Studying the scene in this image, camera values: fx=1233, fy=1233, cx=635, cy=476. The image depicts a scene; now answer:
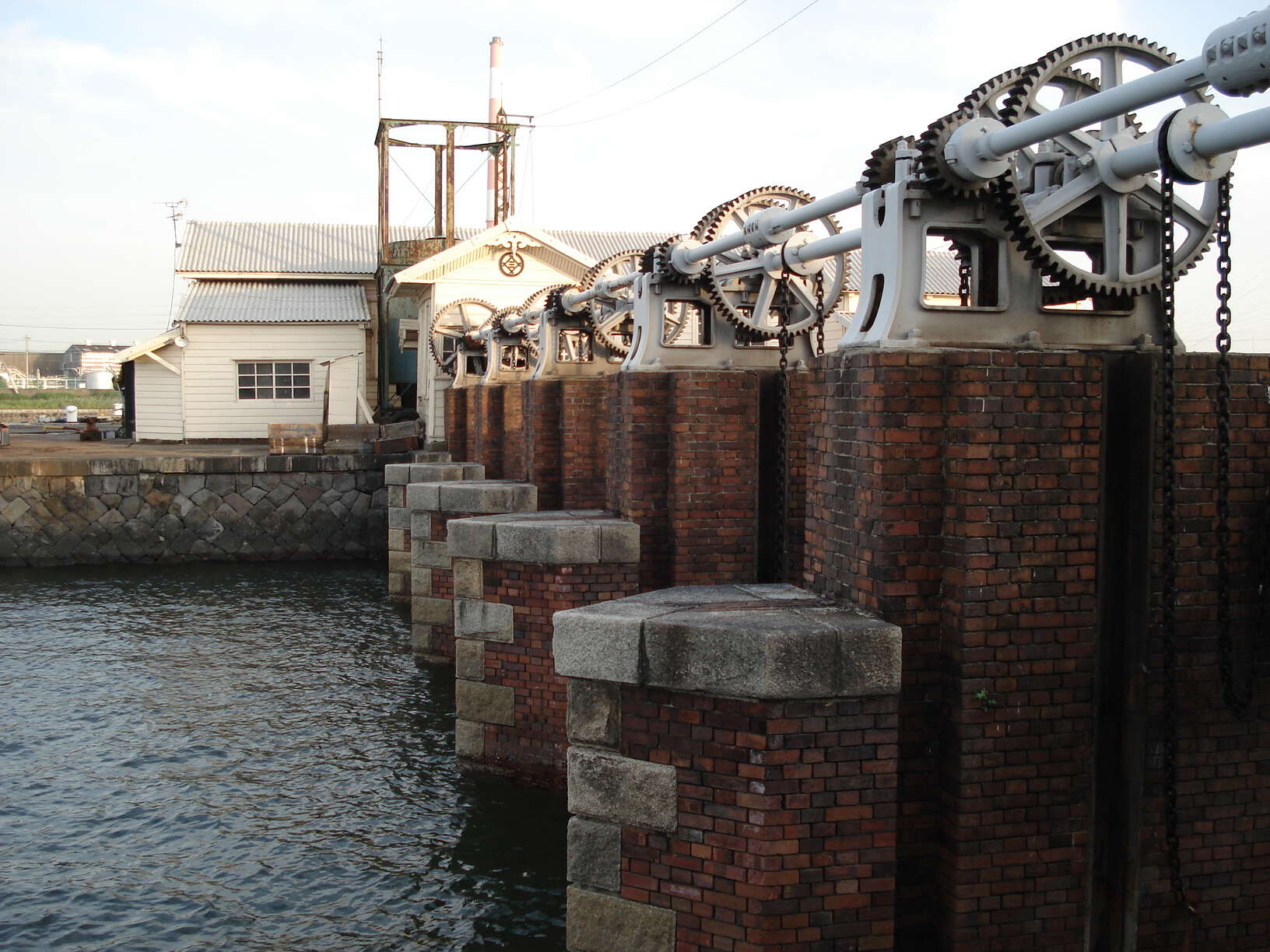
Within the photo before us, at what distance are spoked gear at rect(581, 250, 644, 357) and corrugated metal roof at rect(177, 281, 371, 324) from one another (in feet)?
64.4

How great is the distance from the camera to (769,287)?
906 centimetres

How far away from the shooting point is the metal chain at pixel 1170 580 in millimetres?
4805

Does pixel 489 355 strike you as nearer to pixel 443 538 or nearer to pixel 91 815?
pixel 443 538

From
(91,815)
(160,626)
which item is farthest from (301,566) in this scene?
(91,815)

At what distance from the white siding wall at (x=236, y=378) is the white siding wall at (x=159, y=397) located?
25.6 inches

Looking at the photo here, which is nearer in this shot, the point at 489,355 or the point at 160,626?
the point at 160,626

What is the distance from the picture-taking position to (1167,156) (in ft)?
15.0

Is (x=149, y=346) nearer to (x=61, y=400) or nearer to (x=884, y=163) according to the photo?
(x=884, y=163)

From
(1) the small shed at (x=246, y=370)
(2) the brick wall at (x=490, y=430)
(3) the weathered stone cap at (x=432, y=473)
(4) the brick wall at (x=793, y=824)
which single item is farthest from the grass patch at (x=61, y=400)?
(4) the brick wall at (x=793, y=824)

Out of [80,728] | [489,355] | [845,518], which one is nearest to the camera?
[845,518]

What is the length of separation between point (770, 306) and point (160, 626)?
1138cm

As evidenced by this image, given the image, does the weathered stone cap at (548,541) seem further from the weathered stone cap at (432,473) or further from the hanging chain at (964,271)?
the weathered stone cap at (432,473)

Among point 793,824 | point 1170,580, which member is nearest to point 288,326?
point 793,824

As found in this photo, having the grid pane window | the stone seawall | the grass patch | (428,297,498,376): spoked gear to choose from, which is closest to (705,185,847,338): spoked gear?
(428,297,498,376): spoked gear
